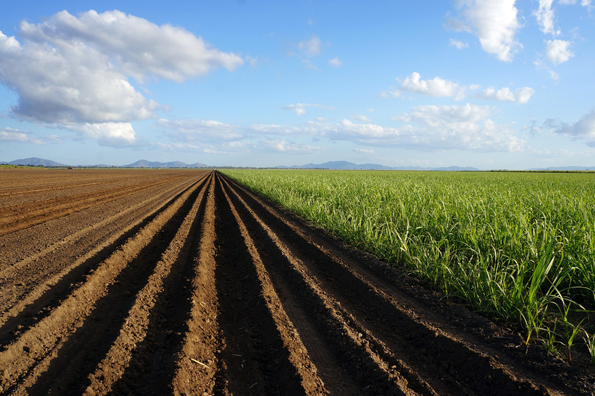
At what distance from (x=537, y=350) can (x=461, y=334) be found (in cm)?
61

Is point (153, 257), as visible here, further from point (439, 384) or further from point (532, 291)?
point (532, 291)

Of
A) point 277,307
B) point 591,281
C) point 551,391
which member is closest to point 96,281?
point 277,307

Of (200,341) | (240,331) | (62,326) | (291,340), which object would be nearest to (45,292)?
(62,326)

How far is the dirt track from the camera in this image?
252cm

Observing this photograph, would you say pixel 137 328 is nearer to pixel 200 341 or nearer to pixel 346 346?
pixel 200 341

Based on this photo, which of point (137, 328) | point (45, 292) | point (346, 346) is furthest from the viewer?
point (45, 292)

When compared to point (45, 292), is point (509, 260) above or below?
above

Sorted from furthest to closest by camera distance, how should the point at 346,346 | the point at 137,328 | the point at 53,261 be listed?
1. the point at 53,261
2. the point at 137,328
3. the point at 346,346

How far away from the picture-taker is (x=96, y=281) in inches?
179

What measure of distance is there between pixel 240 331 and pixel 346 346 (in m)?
1.17

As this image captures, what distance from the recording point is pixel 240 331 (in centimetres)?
342

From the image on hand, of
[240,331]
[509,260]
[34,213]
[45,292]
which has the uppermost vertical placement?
[509,260]

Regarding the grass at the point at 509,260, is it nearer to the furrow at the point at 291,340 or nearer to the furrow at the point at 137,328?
the furrow at the point at 291,340

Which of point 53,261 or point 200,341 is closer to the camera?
point 200,341
